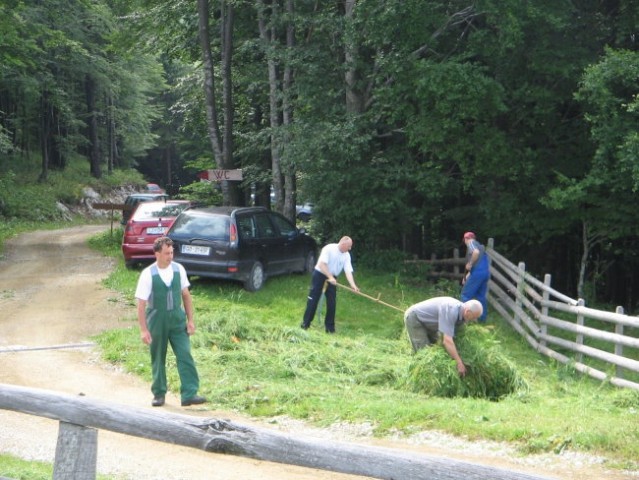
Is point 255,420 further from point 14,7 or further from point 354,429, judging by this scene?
point 14,7

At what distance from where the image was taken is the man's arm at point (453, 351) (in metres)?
9.47

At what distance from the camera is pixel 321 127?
2006cm

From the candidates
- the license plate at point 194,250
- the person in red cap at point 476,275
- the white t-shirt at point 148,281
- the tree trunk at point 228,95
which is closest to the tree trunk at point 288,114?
the tree trunk at point 228,95

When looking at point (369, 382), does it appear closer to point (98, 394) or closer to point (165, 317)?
point (165, 317)

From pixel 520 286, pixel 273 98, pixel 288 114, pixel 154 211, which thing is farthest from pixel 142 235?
pixel 520 286

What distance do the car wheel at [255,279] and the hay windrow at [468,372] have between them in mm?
6913

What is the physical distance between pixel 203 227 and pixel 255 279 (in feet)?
4.69

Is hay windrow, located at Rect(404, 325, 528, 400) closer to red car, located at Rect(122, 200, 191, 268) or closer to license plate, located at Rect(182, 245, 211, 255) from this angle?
license plate, located at Rect(182, 245, 211, 255)

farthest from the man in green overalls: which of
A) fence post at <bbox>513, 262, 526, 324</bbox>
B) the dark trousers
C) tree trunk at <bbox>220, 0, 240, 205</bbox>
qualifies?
tree trunk at <bbox>220, 0, 240, 205</bbox>

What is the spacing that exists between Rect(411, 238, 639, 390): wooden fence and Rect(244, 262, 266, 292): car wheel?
4720mm

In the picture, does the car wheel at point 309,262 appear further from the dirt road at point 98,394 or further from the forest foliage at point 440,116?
the dirt road at point 98,394

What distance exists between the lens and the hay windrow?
9.65m

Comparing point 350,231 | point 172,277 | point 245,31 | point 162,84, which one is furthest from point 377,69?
point 162,84

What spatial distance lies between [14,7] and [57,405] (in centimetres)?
2251
